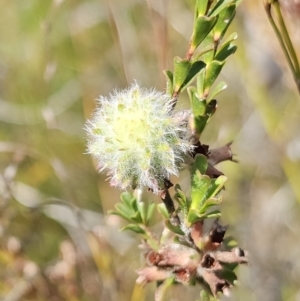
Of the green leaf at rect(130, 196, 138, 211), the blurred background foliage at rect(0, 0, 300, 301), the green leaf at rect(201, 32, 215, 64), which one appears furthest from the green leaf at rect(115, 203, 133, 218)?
the blurred background foliage at rect(0, 0, 300, 301)

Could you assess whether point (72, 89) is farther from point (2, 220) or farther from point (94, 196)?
point (2, 220)

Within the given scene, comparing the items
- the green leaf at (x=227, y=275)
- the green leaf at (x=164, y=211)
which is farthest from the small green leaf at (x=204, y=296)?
the green leaf at (x=164, y=211)

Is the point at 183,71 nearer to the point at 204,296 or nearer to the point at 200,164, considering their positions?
the point at 200,164

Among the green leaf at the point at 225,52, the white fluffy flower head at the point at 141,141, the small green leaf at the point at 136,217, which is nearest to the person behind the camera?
the white fluffy flower head at the point at 141,141

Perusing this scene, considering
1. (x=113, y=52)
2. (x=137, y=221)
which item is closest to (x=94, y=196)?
(x=113, y=52)

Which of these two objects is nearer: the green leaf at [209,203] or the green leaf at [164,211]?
the green leaf at [209,203]

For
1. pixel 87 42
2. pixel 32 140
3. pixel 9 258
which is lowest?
pixel 9 258

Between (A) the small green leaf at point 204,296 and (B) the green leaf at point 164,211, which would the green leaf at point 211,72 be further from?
(A) the small green leaf at point 204,296
